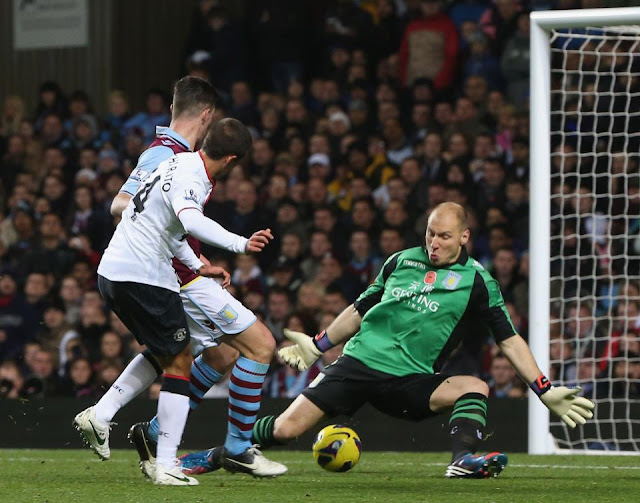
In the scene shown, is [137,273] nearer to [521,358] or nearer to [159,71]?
[521,358]

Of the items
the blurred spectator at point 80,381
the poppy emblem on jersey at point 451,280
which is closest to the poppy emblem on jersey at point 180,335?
the poppy emblem on jersey at point 451,280

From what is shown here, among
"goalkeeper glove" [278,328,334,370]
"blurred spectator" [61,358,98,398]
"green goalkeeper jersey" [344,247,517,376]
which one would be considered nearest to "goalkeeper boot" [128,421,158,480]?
"goalkeeper glove" [278,328,334,370]

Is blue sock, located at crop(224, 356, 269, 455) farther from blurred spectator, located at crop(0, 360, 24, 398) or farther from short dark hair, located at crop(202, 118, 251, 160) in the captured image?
blurred spectator, located at crop(0, 360, 24, 398)

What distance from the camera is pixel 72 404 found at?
893 cm

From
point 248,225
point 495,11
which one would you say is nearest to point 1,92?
point 248,225

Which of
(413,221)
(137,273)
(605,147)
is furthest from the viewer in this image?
(413,221)

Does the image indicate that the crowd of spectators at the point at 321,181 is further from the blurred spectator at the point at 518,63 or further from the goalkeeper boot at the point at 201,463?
the goalkeeper boot at the point at 201,463

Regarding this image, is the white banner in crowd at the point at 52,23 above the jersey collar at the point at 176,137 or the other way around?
above

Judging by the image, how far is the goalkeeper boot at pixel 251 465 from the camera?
5.95m

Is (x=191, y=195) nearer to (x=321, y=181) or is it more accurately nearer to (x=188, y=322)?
(x=188, y=322)

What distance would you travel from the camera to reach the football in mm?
6035

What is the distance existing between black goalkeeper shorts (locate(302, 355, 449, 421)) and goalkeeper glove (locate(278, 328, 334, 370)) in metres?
0.10

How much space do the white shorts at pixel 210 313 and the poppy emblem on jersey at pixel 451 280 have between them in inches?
35.7

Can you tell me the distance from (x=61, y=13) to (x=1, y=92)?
50.5 inches
